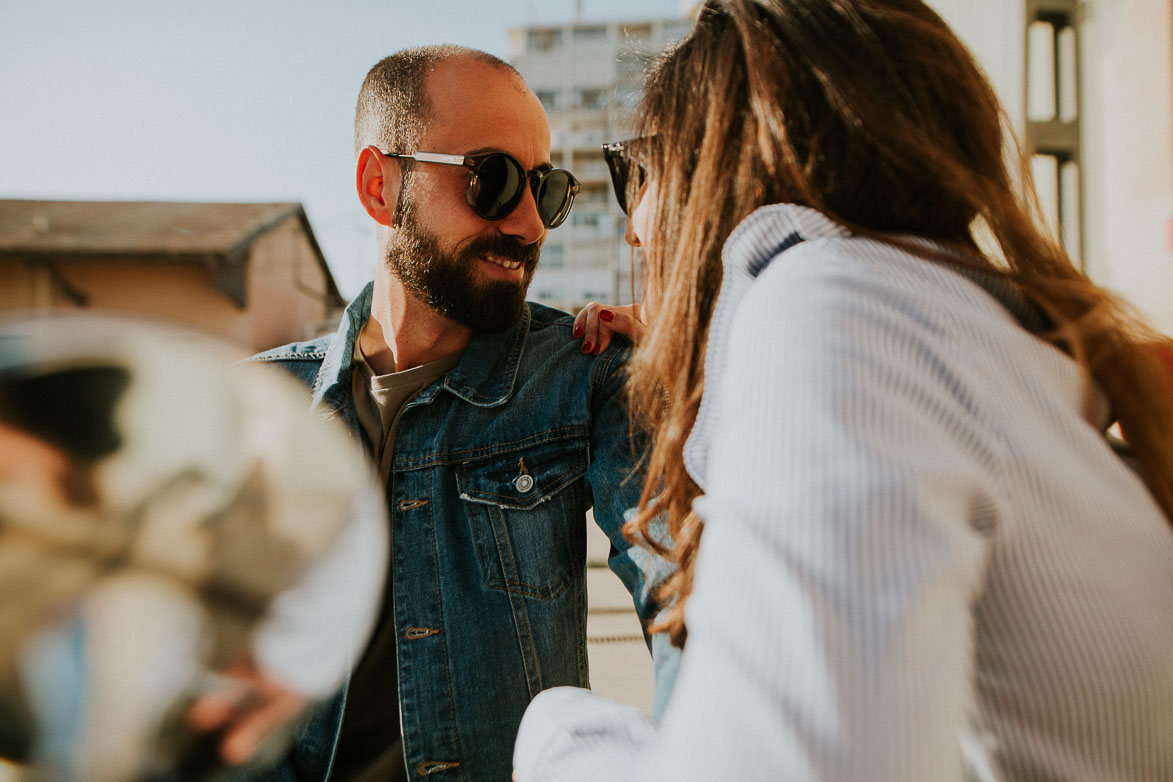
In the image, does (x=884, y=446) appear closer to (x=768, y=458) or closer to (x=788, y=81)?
(x=768, y=458)

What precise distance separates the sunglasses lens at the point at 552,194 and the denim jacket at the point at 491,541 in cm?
51

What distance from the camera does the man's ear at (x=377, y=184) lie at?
7.27 feet

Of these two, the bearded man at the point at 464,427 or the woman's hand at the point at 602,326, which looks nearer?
the bearded man at the point at 464,427

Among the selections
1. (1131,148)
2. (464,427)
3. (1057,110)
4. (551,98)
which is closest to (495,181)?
(464,427)

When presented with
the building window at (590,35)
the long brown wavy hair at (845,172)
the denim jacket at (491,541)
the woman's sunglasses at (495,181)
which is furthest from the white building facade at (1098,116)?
the building window at (590,35)

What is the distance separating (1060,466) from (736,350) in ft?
1.02

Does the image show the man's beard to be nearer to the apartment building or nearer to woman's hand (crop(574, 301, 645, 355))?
woman's hand (crop(574, 301, 645, 355))

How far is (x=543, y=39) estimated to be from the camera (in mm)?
42469

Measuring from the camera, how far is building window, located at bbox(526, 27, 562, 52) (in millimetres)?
42156

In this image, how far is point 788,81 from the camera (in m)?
0.86

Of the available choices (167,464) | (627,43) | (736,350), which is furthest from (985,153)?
(167,464)

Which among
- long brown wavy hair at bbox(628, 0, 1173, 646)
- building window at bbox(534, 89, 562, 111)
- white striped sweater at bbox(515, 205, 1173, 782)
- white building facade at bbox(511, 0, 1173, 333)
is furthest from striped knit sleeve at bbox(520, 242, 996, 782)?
building window at bbox(534, 89, 562, 111)

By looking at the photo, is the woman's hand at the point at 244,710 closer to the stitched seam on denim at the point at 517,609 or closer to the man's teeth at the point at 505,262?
the stitched seam on denim at the point at 517,609

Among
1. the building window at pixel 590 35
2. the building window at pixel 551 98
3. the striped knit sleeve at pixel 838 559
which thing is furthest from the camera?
the building window at pixel 590 35
